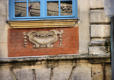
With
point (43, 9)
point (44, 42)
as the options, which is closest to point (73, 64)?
point (44, 42)

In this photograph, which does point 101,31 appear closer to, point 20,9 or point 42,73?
point 42,73

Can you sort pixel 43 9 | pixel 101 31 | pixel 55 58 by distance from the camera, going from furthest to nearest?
pixel 43 9
pixel 101 31
pixel 55 58

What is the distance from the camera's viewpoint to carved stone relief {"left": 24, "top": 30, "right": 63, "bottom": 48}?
6.52 meters

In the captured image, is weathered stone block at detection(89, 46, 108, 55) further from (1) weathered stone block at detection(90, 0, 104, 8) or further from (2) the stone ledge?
(1) weathered stone block at detection(90, 0, 104, 8)

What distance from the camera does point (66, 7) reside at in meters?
6.77

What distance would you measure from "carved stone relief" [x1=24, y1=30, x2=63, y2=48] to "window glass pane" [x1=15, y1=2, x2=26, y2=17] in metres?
0.59

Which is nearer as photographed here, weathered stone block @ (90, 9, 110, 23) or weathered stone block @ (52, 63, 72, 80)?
weathered stone block @ (52, 63, 72, 80)

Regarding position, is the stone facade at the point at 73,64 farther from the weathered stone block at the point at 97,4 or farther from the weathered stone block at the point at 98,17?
the weathered stone block at the point at 97,4

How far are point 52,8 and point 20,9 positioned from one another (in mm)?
862

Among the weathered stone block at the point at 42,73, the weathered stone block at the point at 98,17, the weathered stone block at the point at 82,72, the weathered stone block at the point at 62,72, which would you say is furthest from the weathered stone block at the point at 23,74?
the weathered stone block at the point at 98,17

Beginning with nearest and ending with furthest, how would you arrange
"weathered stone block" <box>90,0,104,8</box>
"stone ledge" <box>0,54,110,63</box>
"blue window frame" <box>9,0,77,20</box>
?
1. "stone ledge" <box>0,54,110,63</box>
2. "weathered stone block" <box>90,0,104,8</box>
3. "blue window frame" <box>9,0,77,20</box>

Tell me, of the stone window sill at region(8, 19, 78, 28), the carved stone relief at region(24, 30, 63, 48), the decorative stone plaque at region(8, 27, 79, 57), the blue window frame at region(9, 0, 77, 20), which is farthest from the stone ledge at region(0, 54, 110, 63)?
the blue window frame at region(9, 0, 77, 20)

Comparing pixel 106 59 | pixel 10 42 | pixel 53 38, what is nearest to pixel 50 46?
pixel 53 38

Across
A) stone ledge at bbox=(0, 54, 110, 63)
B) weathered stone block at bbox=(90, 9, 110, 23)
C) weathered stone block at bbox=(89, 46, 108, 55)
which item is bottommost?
stone ledge at bbox=(0, 54, 110, 63)
